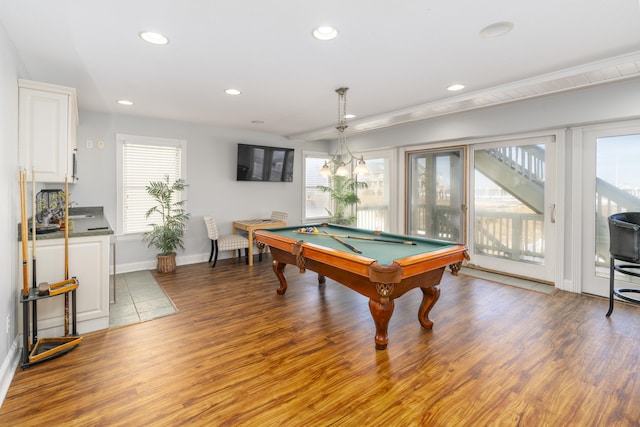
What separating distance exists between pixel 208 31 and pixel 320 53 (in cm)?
90

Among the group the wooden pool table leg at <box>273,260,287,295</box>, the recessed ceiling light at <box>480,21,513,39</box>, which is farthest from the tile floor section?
the recessed ceiling light at <box>480,21,513,39</box>

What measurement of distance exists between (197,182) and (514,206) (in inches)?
203

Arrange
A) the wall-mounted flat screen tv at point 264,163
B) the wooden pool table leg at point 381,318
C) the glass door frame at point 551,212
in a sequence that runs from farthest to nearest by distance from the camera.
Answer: the wall-mounted flat screen tv at point 264,163
the glass door frame at point 551,212
the wooden pool table leg at point 381,318

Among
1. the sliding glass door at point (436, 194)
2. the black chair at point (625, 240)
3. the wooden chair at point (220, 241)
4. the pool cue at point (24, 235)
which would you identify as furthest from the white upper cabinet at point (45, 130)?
the black chair at point (625, 240)

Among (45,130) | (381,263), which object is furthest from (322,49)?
(45,130)

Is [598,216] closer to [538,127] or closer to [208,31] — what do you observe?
[538,127]

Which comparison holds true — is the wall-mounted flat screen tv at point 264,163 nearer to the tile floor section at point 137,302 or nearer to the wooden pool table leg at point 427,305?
the tile floor section at point 137,302

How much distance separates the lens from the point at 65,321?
269 cm

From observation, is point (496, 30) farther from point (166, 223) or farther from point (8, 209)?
point (166, 223)

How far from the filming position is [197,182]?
5.61 metres

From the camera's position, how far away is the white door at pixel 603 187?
3.62 metres

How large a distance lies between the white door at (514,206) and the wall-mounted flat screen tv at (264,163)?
3424 mm

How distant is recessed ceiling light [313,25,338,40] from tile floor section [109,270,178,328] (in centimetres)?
304

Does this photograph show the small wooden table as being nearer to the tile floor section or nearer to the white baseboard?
the white baseboard
